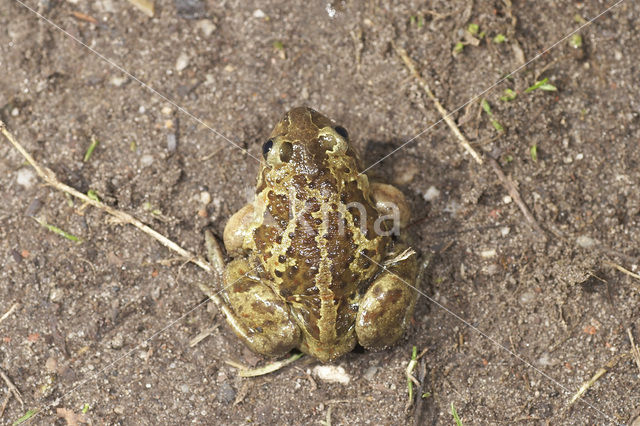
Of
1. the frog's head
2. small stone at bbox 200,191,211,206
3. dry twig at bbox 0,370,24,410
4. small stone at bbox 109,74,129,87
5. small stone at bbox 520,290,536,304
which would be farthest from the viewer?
small stone at bbox 109,74,129,87

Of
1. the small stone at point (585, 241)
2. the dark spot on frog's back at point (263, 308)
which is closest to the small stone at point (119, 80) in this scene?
the dark spot on frog's back at point (263, 308)

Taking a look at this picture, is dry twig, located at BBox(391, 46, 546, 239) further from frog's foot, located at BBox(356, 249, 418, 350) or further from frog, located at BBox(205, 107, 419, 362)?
frog's foot, located at BBox(356, 249, 418, 350)

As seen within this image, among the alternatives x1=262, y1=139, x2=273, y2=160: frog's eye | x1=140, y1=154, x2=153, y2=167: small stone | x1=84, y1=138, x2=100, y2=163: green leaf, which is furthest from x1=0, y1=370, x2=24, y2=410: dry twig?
x1=262, y1=139, x2=273, y2=160: frog's eye

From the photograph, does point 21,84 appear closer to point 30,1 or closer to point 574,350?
point 30,1

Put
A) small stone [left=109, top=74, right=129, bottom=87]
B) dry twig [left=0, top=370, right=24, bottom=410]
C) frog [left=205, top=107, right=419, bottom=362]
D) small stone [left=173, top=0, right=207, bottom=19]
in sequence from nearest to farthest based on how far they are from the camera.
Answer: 1. frog [left=205, top=107, right=419, bottom=362]
2. dry twig [left=0, top=370, right=24, bottom=410]
3. small stone [left=109, top=74, right=129, bottom=87]
4. small stone [left=173, top=0, right=207, bottom=19]

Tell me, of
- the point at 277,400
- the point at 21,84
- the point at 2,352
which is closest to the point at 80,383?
the point at 2,352

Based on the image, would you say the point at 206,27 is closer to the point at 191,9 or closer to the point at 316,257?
the point at 191,9
